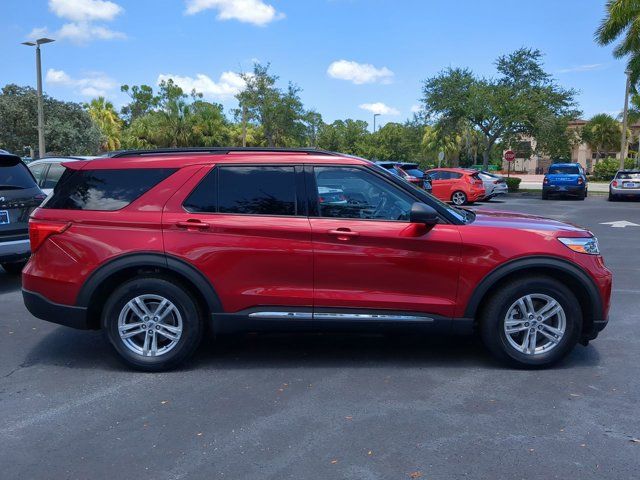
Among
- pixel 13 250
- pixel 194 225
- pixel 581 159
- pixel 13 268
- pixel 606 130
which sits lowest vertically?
pixel 13 268

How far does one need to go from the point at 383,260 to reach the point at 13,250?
520cm

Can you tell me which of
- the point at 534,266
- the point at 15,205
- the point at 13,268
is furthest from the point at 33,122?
the point at 534,266

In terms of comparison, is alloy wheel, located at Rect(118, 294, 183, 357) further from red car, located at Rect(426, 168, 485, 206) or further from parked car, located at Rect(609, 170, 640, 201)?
parked car, located at Rect(609, 170, 640, 201)

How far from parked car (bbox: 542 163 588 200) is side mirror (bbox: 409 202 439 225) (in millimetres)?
24218

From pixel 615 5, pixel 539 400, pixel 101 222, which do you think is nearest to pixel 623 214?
pixel 615 5

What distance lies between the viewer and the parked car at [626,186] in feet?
80.2

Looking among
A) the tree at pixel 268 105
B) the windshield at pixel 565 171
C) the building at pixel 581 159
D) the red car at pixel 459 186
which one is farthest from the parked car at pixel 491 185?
the building at pixel 581 159

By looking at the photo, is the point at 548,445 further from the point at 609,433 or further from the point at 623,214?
the point at 623,214

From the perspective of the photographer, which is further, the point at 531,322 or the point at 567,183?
the point at 567,183

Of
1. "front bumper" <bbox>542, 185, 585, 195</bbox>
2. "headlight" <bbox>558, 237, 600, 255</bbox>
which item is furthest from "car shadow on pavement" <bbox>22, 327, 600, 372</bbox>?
"front bumper" <bbox>542, 185, 585, 195</bbox>

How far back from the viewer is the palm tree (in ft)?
167

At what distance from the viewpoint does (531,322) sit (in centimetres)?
460

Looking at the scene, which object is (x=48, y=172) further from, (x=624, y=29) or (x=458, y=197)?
(x=624, y=29)

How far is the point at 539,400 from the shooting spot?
4.09 m
